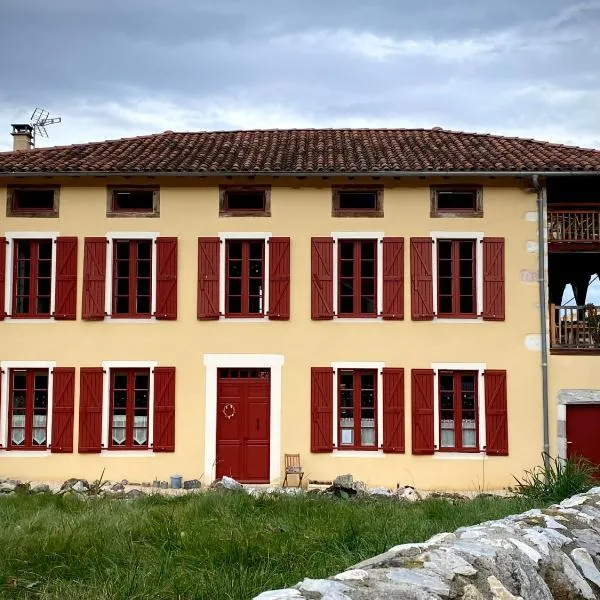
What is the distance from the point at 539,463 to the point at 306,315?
5355 millimetres

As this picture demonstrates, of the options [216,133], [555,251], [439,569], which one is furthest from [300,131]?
[439,569]

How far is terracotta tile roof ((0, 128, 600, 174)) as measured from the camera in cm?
1427

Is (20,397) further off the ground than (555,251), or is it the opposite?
(555,251)

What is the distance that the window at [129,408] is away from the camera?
14242 millimetres

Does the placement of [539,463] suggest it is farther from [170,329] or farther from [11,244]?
[11,244]

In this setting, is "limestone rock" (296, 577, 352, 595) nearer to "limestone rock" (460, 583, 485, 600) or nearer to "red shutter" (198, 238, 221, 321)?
"limestone rock" (460, 583, 485, 600)

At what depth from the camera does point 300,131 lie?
18.1m

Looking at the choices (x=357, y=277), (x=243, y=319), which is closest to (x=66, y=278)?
(x=243, y=319)

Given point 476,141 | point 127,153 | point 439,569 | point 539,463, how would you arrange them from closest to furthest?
point 439,569 → point 539,463 → point 127,153 → point 476,141

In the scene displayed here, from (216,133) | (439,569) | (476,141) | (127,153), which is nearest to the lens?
(439,569)

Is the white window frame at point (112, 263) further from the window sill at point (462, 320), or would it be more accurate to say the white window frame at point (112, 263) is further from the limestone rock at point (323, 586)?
the limestone rock at point (323, 586)

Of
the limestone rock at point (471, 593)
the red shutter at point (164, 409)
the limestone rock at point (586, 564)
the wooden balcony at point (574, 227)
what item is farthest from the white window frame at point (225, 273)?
the limestone rock at point (471, 593)

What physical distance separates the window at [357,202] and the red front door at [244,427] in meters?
3.70

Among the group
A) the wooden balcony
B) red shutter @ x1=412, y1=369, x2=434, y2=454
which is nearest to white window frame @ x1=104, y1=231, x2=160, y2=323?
red shutter @ x1=412, y1=369, x2=434, y2=454
